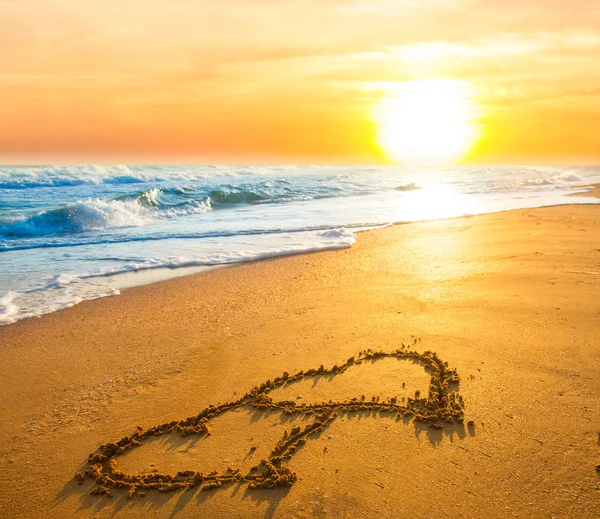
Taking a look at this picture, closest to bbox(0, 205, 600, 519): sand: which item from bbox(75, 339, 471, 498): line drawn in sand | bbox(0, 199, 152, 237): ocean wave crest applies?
bbox(75, 339, 471, 498): line drawn in sand

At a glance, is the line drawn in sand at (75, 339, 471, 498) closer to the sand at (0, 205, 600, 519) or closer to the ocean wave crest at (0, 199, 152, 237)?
the sand at (0, 205, 600, 519)

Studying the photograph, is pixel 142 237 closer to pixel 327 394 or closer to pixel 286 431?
pixel 327 394

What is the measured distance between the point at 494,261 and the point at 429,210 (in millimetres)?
9428

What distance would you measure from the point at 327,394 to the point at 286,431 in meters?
0.59

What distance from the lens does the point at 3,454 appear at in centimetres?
333

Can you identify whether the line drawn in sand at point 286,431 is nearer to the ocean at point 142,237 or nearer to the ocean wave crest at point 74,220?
the ocean at point 142,237

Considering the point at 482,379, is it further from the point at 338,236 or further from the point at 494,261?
the point at 338,236

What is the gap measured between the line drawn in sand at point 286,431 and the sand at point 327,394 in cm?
3

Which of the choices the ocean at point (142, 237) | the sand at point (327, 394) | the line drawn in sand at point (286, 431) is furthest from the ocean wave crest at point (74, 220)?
the line drawn in sand at point (286, 431)

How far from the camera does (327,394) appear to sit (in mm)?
3912

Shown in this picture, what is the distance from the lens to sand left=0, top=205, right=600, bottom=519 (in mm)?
2818

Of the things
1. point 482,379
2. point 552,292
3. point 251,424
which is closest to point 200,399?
point 251,424

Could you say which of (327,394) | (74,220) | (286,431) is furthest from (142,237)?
(286,431)

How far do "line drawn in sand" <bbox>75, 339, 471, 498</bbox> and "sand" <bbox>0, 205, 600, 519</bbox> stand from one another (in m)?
0.03
